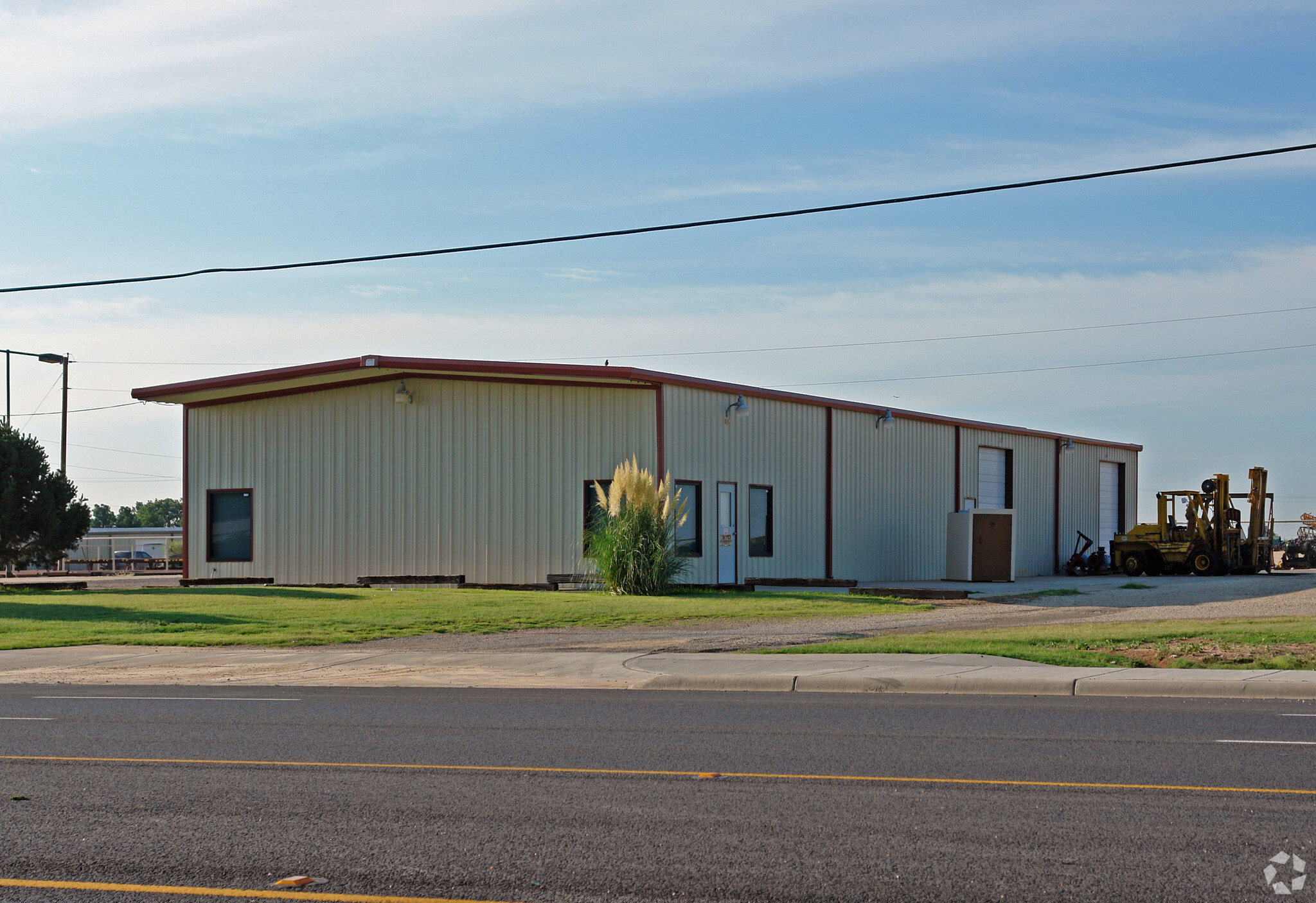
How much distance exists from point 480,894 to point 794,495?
1099 inches

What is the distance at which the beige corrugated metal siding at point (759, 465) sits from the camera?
97.5ft

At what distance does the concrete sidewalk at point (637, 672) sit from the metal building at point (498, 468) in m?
11.9

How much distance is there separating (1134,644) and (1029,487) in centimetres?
2693

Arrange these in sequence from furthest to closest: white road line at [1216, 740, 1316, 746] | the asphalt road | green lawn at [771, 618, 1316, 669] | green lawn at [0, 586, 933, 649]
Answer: green lawn at [0, 586, 933, 649] < green lawn at [771, 618, 1316, 669] < white road line at [1216, 740, 1316, 746] < the asphalt road

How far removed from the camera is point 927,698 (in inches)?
508

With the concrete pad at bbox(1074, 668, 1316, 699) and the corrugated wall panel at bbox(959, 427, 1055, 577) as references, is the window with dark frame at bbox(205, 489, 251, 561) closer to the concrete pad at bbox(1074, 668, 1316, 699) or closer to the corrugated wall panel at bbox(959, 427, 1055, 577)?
the corrugated wall panel at bbox(959, 427, 1055, 577)

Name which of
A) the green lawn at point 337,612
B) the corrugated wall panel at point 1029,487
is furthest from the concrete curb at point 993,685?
the corrugated wall panel at point 1029,487

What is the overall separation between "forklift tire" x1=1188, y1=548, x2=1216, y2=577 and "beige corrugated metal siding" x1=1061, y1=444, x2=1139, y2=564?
4219 mm

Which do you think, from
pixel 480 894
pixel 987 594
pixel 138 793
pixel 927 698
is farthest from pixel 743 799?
pixel 987 594

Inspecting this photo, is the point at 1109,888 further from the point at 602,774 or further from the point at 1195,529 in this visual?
the point at 1195,529

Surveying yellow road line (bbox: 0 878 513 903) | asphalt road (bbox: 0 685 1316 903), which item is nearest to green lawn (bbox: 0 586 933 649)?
asphalt road (bbox: 0 685 1316 903)

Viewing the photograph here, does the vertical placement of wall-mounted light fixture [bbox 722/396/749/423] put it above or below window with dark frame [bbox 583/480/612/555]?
above

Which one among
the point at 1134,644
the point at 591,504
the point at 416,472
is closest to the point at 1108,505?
the point at 591,504

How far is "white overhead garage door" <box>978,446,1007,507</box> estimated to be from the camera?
41188mm
